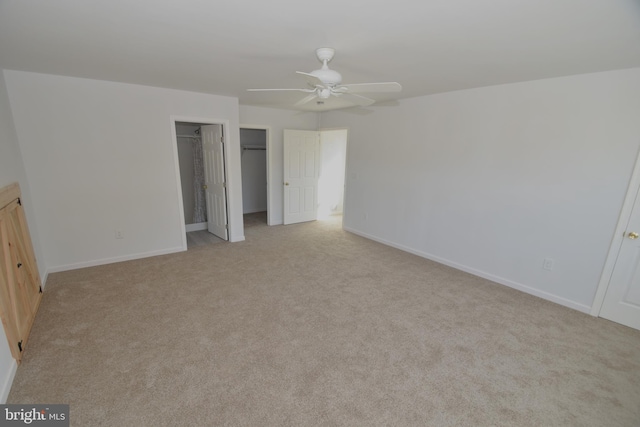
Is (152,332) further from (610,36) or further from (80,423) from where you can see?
(610,36)

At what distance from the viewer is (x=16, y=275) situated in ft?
7.80

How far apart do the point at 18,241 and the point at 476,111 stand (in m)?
5.08

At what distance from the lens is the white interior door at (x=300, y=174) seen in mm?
5844

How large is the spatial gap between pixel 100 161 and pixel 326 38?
3.36 meters

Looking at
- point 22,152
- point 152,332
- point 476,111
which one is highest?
point 476,111

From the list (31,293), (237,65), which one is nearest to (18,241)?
(31,293)

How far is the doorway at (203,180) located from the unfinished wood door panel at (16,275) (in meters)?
2.03

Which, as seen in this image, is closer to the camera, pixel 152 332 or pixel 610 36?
pixel 610 36

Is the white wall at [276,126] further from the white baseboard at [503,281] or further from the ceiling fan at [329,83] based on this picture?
the ceiling fan at [329,83]

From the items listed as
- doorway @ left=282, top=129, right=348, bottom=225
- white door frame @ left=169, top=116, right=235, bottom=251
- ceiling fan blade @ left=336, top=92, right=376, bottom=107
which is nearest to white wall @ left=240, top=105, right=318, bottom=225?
doorway @ left=282, top=129, right=348, bottom=225

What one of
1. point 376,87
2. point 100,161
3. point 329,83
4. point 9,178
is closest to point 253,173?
point 100,161

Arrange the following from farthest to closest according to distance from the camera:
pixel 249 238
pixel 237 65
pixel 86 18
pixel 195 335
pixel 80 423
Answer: pixel 249 238 < pixel 237 65 < pixel 195 335 < pixel 86 18 < pixel 80 423

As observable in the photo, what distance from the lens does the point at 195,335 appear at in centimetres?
249

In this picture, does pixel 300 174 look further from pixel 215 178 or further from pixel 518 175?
pixel 518 175
